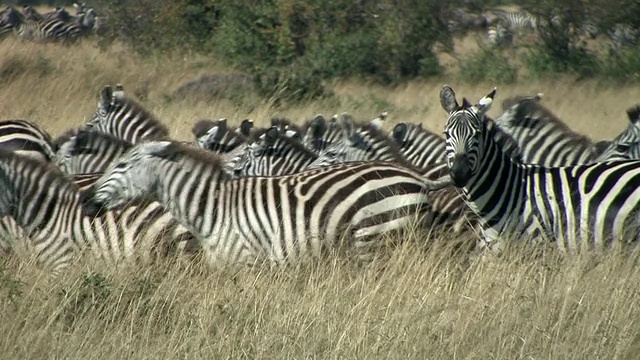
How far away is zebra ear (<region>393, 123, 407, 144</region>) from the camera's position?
11141 millimetres

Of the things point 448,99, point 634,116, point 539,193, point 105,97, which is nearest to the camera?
point 539,193

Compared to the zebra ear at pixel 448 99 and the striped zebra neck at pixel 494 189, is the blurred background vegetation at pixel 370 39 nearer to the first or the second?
the zebra ear at pixel 448 99

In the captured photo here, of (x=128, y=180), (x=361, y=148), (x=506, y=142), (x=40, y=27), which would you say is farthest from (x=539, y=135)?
(x=40, y=27)

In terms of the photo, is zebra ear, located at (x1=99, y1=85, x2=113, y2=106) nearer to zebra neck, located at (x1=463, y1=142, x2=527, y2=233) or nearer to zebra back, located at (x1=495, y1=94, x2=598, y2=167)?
A: zebra back, located at (x1=495, y1=94, x2=598, y2=167)

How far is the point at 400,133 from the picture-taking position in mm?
11156

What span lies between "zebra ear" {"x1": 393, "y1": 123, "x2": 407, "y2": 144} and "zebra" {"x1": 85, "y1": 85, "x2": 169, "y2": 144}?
2.37 m

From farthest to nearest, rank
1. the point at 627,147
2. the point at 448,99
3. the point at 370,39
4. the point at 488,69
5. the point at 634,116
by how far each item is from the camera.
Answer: the point at 370,39 → the point at 488,69 → the point at 634,116 → the point at 627,147 → the point at 448,99

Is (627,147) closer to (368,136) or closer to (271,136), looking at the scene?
(368,136)

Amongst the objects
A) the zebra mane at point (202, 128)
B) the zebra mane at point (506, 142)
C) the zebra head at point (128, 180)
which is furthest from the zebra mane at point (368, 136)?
the zebra head at point (128, 180)

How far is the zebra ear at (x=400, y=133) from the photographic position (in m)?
11.1

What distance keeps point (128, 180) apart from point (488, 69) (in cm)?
1571

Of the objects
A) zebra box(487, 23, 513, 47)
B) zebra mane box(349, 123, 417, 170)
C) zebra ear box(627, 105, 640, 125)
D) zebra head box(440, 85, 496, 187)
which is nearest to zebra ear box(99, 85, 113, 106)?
zebra mane box(349, 123, 417, 170)

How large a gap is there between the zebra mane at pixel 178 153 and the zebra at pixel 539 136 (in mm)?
3947

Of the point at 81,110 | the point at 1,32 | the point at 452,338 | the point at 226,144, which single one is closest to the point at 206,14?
the point at 1,32
